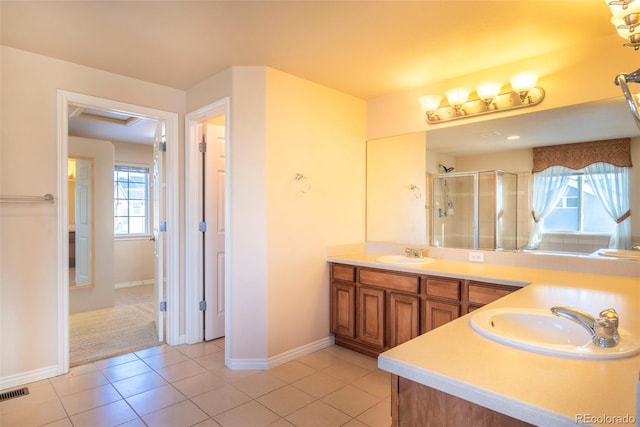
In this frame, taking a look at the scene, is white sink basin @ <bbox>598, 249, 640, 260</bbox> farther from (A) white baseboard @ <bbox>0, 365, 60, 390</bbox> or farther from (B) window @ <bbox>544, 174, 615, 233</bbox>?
(A) white baseboard @ <bbox>0, 365, 60, 390</bbox>

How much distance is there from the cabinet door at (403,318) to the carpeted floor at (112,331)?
86.5 inches

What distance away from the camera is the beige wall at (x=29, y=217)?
2.43 meters

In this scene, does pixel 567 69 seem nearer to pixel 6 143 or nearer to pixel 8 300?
pixel 6 143

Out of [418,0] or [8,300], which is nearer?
[418,0]

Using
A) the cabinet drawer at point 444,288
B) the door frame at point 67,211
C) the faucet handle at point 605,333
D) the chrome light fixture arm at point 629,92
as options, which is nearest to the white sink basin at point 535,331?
the faucet handle at point 605,333

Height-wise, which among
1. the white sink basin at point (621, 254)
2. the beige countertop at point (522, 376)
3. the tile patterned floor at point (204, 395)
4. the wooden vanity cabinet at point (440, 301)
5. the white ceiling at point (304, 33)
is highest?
the white ceiling at point (304, 33)

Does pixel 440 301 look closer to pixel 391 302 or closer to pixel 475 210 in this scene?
pixel 391 302

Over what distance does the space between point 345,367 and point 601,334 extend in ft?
6.83

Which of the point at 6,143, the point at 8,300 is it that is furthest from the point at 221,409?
the point at 6,143

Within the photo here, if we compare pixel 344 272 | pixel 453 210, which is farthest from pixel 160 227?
pixel 453 210

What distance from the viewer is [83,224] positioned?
14.6 feet

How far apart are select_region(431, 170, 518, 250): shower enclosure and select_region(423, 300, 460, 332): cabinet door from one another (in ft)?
2.18

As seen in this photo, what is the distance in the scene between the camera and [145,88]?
3.08m

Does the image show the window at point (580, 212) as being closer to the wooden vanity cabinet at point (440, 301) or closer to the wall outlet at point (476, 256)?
the wall outlet at point (476, 256)
